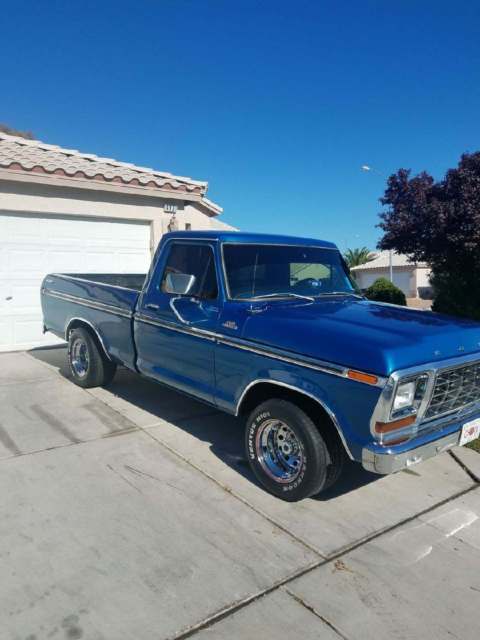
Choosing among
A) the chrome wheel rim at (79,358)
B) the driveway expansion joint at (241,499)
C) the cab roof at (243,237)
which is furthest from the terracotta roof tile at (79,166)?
the driveway expansion joint at (241,499)

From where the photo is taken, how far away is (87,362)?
6.25 meters

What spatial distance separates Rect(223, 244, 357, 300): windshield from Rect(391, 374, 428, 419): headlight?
1552 millimetres

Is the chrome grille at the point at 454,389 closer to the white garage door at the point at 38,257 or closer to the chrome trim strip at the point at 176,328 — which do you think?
the chrome trim strip at the point at 176,328

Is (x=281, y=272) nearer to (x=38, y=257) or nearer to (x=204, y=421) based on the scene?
(x=204, y=421)

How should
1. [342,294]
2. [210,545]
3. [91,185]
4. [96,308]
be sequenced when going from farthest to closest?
1. [91,185]
2. [96,308]
3. [342,294]
4. [210,545]

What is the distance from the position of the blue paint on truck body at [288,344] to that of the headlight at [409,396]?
0.26ft

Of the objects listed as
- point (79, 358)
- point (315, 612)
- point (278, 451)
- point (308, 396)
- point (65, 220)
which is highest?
point (65, 220)

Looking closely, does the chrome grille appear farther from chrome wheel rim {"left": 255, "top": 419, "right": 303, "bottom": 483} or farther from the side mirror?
the side mirror

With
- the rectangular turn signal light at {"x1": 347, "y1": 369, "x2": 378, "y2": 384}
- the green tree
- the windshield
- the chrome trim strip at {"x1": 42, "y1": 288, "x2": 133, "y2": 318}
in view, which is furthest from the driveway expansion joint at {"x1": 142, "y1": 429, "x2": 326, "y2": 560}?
the green tree

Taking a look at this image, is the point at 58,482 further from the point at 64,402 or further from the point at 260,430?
the point at 64,402

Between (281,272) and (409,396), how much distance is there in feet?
6.06

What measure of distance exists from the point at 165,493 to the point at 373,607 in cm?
172

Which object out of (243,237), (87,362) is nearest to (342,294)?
(243,237)

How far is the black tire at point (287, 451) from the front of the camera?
3545mm
